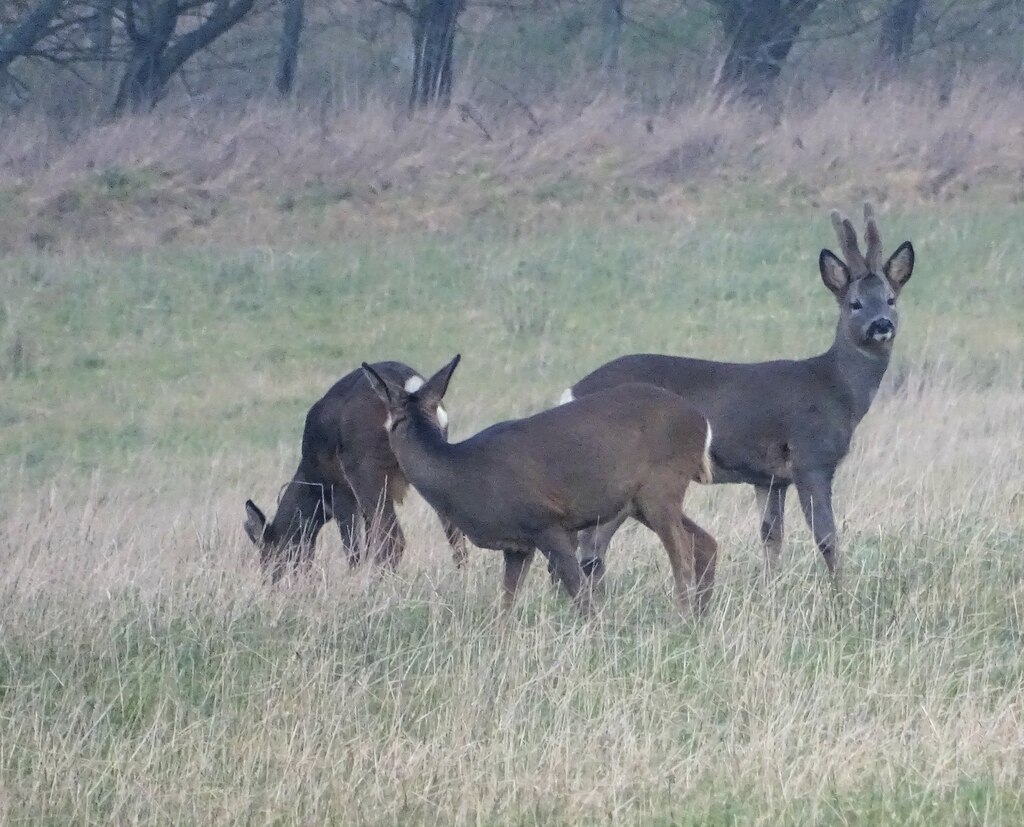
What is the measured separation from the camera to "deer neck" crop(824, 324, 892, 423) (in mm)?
7934

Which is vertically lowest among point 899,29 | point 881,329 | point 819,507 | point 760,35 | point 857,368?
point 819,507

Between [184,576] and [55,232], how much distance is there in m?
12.0

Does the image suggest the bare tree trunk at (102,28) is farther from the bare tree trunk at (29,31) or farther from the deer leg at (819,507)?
the deer leg at (819,507)

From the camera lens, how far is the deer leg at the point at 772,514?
24.5 ft

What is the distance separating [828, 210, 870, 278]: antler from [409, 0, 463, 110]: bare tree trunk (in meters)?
15.6

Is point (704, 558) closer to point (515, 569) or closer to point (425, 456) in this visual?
point (515, 569)

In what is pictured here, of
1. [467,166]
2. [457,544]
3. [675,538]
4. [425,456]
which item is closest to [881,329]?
[675,538]

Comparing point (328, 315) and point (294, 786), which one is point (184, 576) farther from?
point (328, 315)

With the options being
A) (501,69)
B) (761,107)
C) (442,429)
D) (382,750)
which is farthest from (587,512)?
(501,69)

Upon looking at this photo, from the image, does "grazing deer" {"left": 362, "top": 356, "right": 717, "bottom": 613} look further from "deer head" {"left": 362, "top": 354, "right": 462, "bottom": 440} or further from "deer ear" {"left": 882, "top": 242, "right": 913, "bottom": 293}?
"deer ear" {"left": 882, "top": 242, "right": 913, "bottom": 293}

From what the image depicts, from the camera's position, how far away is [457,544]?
7.85m

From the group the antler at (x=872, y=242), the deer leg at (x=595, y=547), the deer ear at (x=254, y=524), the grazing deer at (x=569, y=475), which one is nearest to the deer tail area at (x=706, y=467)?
the grazing deer at (x=569, y=475)

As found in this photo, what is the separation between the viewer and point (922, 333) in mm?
14914

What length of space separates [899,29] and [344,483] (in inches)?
817
